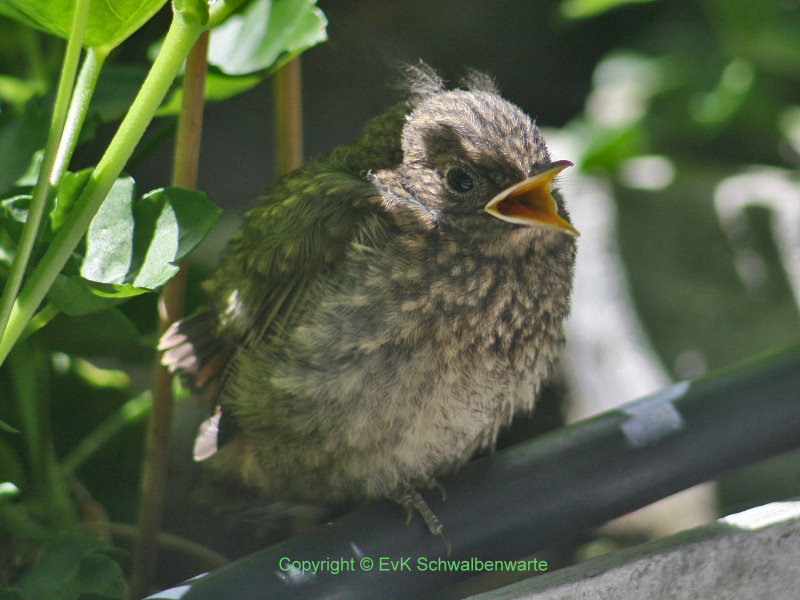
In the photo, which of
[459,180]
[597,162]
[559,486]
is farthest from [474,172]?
[597,162]

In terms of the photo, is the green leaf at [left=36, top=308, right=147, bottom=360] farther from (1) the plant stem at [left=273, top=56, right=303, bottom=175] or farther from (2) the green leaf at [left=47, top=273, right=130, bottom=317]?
(1) the plant stem at [left=273, top=56, right=303, bottom=175]

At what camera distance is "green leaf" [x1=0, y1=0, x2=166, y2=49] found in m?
0.84

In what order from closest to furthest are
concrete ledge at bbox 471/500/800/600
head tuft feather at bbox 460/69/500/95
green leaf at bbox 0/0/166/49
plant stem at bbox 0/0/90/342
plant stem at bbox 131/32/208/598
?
plant stem at bbox 0/0/90/342
green leaf at bbox 0/0/166/49
concrete ledge at bbox 471/500/800/600
plant stem at bbox 131/32/208/598
head tuft feather at bbox 460/69/500/95

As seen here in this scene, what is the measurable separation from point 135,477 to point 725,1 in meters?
1.87

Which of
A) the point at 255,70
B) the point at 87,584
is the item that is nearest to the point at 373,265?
the point at 255,70

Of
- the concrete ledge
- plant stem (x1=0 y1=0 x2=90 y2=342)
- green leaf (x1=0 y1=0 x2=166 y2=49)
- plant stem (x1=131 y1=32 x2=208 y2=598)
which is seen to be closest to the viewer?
plant stem (x1=0 y1=0 x2=90 y2=342)

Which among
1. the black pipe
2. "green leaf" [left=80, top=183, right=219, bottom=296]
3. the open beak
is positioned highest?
the open beak

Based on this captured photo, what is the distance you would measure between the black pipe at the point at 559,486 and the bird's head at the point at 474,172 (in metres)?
0.29

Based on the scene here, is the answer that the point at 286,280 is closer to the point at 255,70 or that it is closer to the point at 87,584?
the point at 255,70

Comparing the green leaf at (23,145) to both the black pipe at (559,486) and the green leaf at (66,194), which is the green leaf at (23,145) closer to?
the green leaf at (66,194)

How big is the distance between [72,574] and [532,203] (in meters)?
0.69

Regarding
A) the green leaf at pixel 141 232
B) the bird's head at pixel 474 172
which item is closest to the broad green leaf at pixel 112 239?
the green leaf at pixel 141 232

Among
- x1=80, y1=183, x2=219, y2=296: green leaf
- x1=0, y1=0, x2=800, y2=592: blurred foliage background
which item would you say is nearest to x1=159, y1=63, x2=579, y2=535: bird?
x1=0, y1=0, x2=800, y2=592: blurred foliage background

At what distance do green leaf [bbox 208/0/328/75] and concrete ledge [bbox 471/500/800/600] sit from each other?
692 mm
